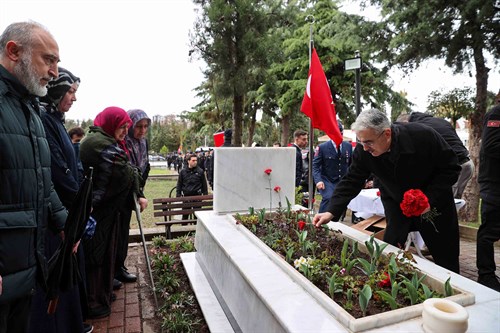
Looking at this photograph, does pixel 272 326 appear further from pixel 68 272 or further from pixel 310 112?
pixel 310 112

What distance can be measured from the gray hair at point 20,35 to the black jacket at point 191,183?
16.6 feet

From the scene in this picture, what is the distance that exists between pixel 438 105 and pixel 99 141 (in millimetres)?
9204

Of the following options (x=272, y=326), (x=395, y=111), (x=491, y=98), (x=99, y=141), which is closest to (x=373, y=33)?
(x=491, y=98)

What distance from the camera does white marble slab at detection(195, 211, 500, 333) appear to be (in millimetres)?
1615

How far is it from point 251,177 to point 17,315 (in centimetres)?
283

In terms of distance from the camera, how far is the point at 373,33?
709 centimetres

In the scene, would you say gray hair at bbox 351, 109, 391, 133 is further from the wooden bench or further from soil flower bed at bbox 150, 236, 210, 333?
the wooden bench

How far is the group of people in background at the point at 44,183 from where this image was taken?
5.14ft

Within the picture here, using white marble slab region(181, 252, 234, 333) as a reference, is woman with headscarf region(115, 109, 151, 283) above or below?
above

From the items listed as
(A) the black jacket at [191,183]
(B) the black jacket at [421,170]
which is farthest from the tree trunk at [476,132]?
(A) the black jacket at [191,183]

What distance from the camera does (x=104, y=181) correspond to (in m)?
2.88

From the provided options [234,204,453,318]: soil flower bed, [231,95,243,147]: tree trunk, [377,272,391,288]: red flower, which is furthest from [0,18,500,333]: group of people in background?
[231,95,243,147]: tree trunk

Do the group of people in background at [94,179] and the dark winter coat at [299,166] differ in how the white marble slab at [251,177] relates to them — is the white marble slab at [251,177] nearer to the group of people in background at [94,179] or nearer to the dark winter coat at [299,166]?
the group of people in background at [94,179]

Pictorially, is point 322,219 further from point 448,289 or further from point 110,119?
point 110,119
